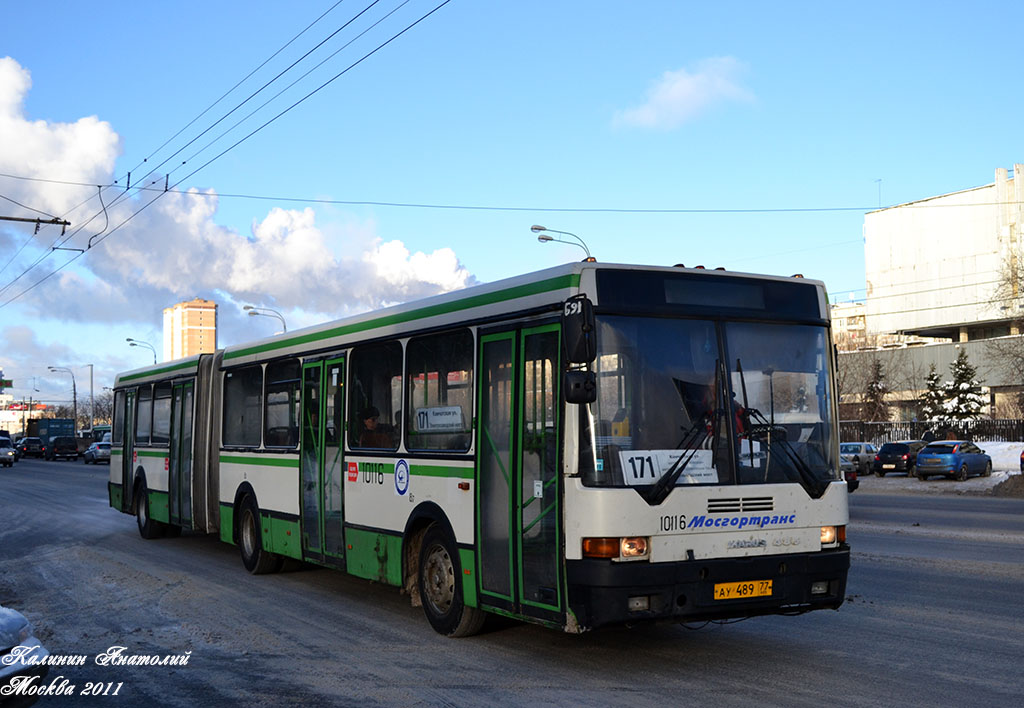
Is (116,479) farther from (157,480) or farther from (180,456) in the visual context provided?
(180,456)

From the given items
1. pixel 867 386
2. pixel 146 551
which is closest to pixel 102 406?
pixel 867 386

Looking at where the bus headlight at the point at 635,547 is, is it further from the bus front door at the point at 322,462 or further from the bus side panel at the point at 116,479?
the bus side panel at the point at 116,479

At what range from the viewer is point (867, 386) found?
245ft

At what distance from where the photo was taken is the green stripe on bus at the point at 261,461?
13.1m

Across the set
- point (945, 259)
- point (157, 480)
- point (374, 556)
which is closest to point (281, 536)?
point (374, 556)

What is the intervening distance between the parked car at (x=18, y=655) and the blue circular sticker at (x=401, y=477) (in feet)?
13.1

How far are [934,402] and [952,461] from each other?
2645 centimetres

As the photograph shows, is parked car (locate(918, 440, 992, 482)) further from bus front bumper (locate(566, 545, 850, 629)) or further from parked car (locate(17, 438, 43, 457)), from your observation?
parked car (locate(17, 438, 43, 457))

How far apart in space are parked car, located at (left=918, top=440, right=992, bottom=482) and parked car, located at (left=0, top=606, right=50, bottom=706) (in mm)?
36926

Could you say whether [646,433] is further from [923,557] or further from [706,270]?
[923,557]

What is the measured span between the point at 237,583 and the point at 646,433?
7330 millimetres

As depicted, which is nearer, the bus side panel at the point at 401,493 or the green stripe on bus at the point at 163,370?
the bus side panel at the point at 401,493

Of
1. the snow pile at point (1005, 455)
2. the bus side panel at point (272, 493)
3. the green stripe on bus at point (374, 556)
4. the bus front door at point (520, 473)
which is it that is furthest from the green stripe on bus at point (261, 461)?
the snow pile at point (1005, 455)

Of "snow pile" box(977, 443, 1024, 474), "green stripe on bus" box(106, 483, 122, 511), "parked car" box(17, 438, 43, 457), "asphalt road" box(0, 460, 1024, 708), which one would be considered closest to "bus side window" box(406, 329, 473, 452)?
"asphalt road" box(0, 460, 1024, 708)
